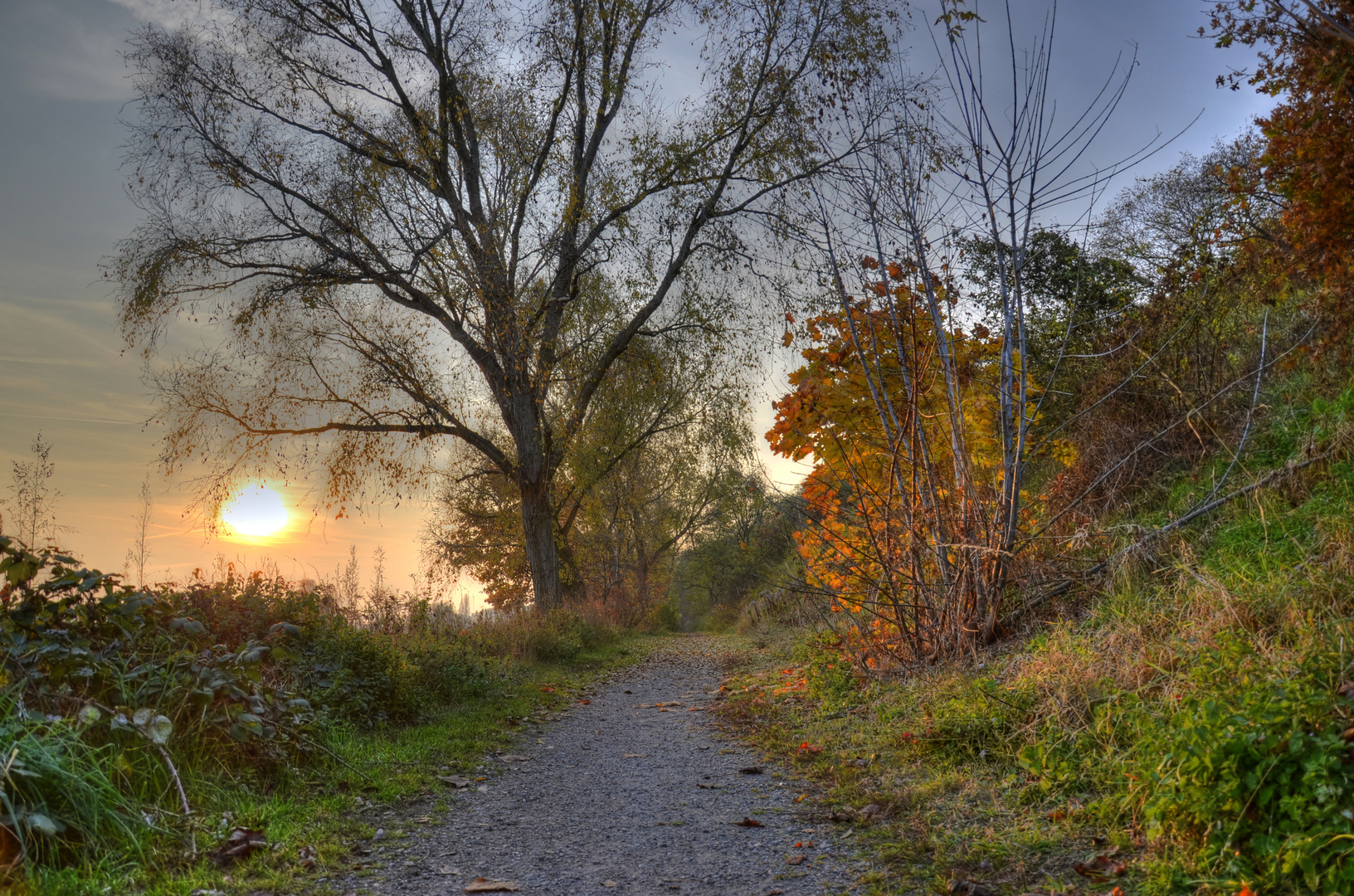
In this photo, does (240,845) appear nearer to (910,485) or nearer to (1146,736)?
(1146,736)

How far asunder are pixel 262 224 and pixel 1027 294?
13.8 meters

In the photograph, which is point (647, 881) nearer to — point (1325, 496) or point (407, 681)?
point (407, 681)

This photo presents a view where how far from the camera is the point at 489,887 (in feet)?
11.0

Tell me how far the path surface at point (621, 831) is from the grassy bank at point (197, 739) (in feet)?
1.08

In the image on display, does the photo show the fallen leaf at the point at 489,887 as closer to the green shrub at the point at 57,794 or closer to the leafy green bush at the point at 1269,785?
the green shrub at the point at 57,794

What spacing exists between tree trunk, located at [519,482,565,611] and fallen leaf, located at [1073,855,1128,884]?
1131 cm

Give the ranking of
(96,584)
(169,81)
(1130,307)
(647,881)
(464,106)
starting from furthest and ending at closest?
(464,106)
(169,81)
(1130,307)
(96,584)
(647,881)

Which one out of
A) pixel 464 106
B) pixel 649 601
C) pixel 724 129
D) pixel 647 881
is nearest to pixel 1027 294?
pixel 724 129

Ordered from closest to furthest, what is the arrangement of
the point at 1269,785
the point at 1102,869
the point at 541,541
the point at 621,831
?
1. the point at 1269,785
2. the point at 1102,869
3. the point at 621,831
4. the point at 541,541

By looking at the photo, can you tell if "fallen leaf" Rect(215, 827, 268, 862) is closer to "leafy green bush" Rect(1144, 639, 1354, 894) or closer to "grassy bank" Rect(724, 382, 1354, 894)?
"grassy bank" Rect(724, 382, 1354, 894)

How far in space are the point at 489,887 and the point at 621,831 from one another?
948mm

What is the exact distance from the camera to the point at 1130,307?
1058 cm

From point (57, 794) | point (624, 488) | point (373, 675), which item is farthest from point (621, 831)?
point (624, 488)

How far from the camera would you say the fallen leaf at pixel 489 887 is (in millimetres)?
3338
